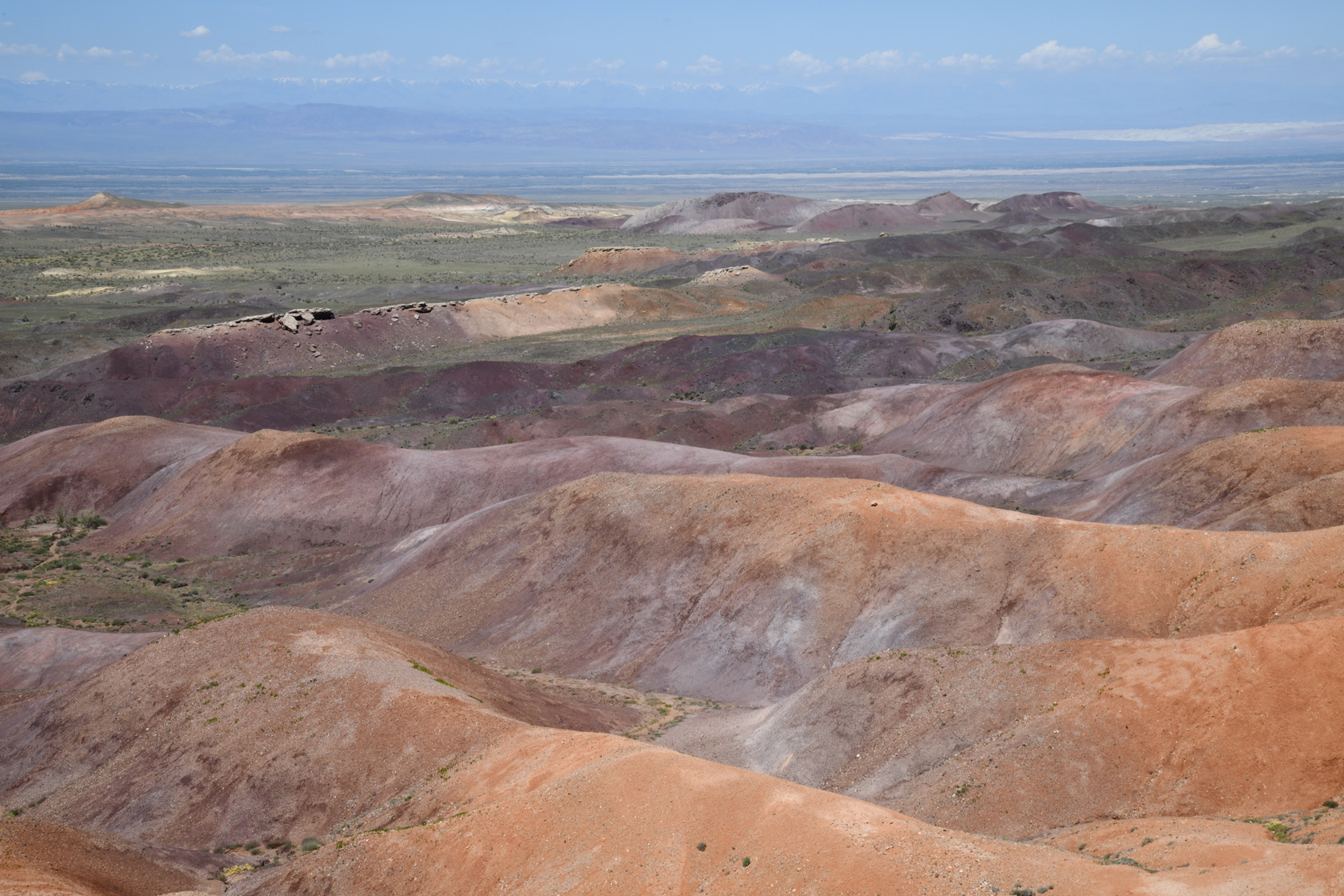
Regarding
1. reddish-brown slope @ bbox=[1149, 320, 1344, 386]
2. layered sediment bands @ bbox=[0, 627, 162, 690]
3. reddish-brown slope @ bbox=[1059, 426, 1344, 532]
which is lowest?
layered sediment bands @ bbox=[0, 627, 162, 690]

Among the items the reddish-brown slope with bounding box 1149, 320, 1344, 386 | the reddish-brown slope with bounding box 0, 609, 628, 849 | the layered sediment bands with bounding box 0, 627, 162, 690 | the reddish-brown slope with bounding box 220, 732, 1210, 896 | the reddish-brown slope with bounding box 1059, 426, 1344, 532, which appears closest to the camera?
the reddish-brown slope with bounding box 220, 732, 1210, 896

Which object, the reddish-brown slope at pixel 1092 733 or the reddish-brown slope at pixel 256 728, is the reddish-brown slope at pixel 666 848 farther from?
the reddish-brown slope at pixel 1092 733

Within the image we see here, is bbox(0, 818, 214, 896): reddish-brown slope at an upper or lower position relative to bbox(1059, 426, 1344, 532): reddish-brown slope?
lower

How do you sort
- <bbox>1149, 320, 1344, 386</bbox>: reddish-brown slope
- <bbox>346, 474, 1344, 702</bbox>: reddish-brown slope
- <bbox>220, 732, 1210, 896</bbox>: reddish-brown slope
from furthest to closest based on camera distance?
→ <bbox>1149, 320, 1344, 386</bbox>: reddish-brown slope < <bbox>346, 474, 1344, 702</bbox>: reddish-brown slope < <bbox>220, 732, 1210, 896</bbox>: reddish-brown slope

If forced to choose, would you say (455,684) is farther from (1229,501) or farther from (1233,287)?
(1233,287)

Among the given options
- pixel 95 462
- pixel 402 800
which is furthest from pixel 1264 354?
pixel 95 462

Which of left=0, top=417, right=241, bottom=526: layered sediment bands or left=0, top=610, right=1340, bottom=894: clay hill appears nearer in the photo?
left=0, top=610, right=1340, bottom=894: clay hill

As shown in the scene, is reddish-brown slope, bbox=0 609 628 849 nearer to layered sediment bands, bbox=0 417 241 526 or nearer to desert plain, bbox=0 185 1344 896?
desert plain, bbox=0 185 1344 896

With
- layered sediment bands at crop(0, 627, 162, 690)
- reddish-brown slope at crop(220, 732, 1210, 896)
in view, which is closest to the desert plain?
reddish-brown slope at crop(220, 732, 1210, 896)
